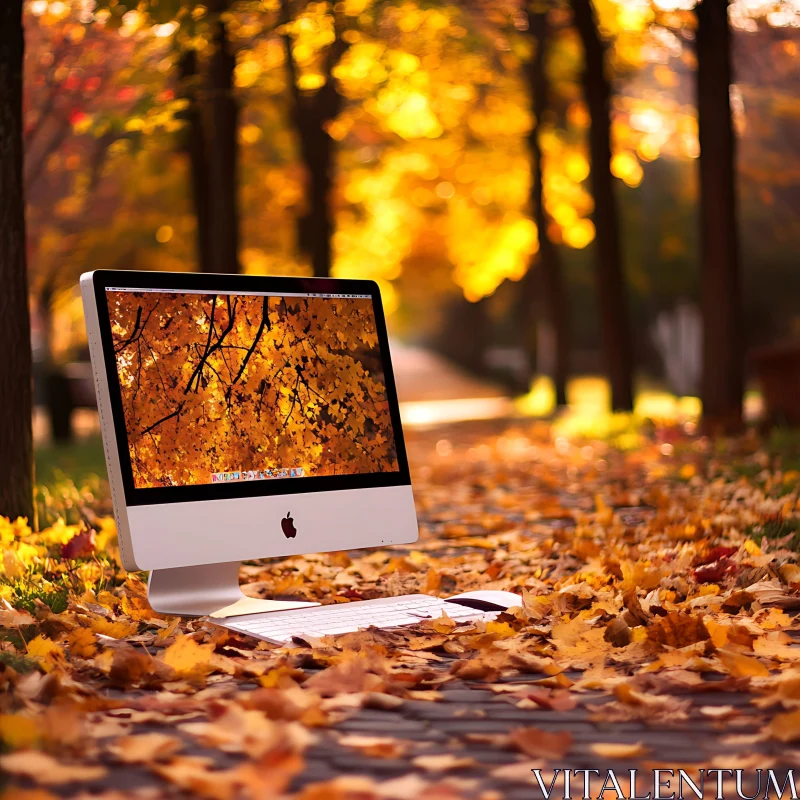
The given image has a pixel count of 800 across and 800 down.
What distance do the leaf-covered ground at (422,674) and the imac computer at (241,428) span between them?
0.95ft

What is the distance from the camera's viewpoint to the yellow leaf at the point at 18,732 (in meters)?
2.77

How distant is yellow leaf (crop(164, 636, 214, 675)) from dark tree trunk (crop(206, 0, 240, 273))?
32.0 feet

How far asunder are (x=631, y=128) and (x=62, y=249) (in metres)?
11.7

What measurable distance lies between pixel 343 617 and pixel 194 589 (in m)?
0.62

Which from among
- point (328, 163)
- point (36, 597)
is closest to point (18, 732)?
point (36, 597)

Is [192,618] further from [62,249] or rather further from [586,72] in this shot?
[62,249]

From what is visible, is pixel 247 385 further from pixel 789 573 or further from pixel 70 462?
pixel 70 462

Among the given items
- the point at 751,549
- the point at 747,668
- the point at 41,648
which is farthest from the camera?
the point at 751,549

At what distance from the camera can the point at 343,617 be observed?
13.7ft

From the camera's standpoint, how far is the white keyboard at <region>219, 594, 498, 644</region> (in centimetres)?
400

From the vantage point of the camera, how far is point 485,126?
25.9 metres

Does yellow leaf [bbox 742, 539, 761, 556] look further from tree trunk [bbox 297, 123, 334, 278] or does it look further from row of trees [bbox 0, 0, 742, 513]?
tree trunk [bbox 297, 123, 334, 278]

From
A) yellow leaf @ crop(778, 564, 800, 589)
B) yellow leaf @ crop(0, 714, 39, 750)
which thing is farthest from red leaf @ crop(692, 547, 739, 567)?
yellow leaf @ crop(0, 714, 39, 750)

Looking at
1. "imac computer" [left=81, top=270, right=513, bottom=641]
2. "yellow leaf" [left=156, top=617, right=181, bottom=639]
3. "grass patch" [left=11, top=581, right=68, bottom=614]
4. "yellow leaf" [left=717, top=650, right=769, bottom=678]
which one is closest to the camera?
"yellow leaf" [left=717, top=650, right=769, bottom=678]
